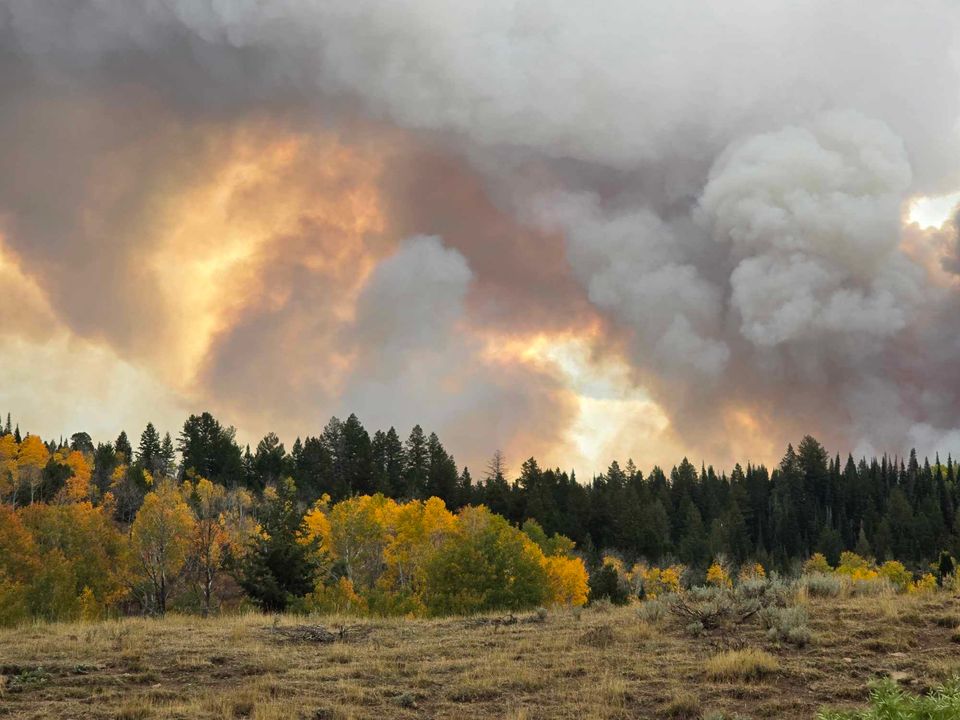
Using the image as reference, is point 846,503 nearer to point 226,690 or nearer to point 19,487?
point 19,487

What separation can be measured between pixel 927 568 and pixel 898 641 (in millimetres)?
150621

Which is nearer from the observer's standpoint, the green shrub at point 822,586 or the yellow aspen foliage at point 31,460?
the green shrub at point 822,586

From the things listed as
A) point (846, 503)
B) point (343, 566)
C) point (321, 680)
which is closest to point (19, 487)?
point (343, 566)

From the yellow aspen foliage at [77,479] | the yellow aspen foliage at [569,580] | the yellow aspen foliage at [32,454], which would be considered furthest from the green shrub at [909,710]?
the yellow aspen foliage at [32,454]

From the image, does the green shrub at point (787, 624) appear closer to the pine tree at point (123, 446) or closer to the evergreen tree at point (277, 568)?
the evergreen tree at point (277, 568)

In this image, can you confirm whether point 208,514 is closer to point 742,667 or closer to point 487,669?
point 487,669

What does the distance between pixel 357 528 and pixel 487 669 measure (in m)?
68.3

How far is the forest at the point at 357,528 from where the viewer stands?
44906 mm

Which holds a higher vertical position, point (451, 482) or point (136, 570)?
point (451, 482)

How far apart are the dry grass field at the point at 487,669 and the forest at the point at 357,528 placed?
1548cm

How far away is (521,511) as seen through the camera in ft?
434

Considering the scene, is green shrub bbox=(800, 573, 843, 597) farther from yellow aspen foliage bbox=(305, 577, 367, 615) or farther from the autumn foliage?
the autumn foliage

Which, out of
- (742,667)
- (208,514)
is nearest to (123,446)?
(208,514)

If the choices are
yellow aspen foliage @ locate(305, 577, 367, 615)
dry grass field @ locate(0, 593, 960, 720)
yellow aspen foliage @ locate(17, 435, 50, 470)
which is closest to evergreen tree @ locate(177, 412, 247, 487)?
yellow aspen foliage @ locate(17, 435, 50, 470)
